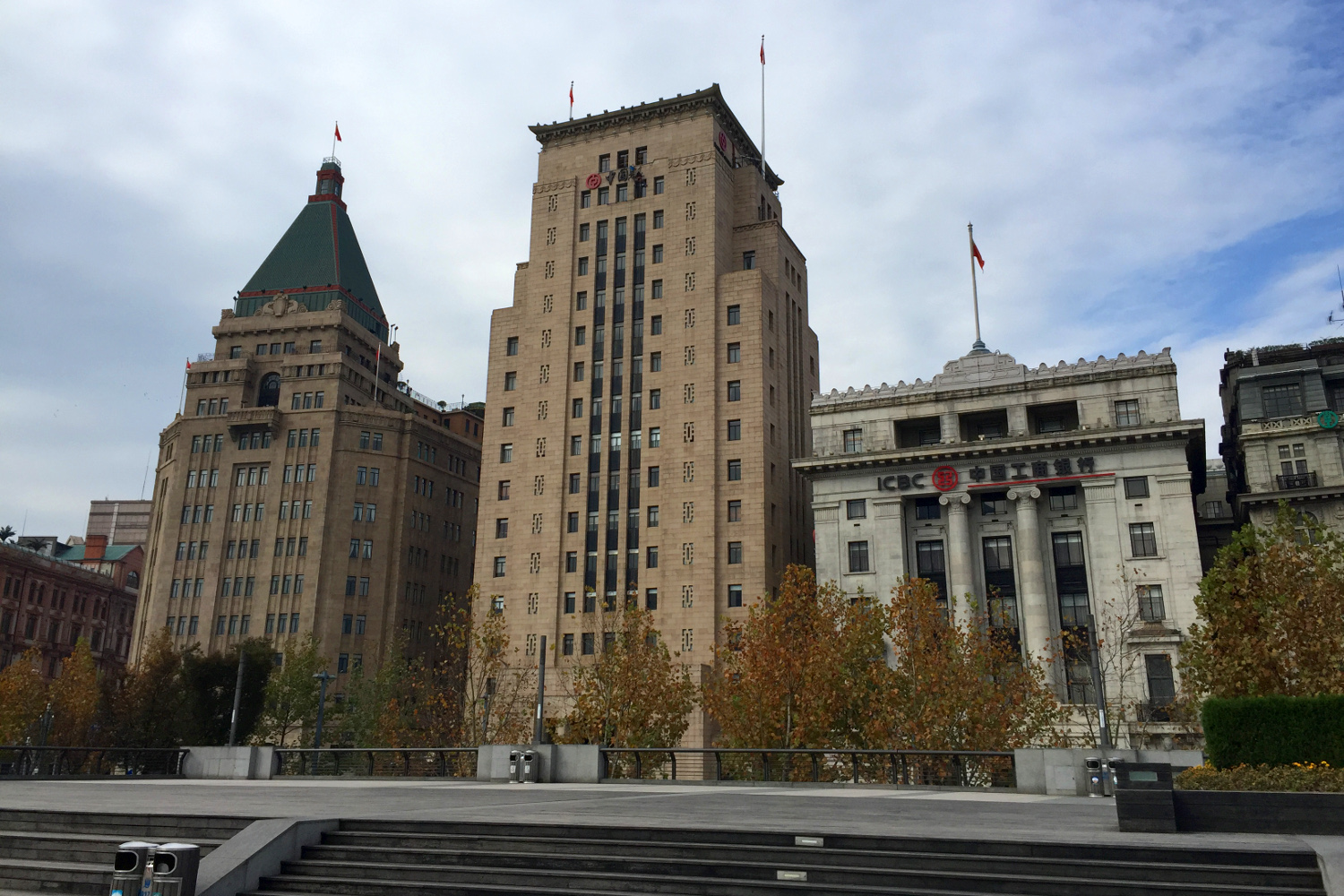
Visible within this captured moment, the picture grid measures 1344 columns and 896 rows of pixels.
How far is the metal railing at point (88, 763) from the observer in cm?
3675

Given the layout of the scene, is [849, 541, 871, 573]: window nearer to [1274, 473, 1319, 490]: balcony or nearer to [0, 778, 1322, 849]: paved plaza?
[1274, 473, 1319, 490]: balcony

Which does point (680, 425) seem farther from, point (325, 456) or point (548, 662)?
point (325, 456)

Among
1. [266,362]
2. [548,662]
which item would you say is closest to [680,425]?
[548,662]

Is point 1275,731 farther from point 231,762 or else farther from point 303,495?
point 303,495

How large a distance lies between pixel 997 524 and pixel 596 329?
35482 millimetres

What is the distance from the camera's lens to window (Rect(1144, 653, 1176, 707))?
2181 inches

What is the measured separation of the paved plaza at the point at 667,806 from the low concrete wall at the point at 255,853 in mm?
1199

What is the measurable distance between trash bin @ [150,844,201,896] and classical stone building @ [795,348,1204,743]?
4751 cm

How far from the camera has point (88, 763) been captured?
4447cm

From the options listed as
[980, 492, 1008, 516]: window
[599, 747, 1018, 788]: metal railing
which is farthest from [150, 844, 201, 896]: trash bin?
[980, 492, 1008, 516]: window

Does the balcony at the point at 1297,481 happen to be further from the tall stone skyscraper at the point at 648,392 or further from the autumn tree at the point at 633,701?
the autumn tree at the point at 633,701

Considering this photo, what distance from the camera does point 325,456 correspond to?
97.1m

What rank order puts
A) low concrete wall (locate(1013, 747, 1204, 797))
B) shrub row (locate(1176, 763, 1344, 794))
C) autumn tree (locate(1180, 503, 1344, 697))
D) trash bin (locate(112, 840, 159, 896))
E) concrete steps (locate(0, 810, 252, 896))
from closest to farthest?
trash bin (locate(112, 840, 159, 896)) → concrete steps (locate(0, 810, 252, 896)) → shrub row (locate(1176, 763, 1344, 794)) → low concrete wall (locate(1013, 747, 1204, 797)) → autumn tree (locate(1180, 503, 1344, 697))

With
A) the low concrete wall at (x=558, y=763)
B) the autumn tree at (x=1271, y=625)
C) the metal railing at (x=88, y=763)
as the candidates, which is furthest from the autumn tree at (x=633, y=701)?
the autumn tree at (x=1271, y=625)
